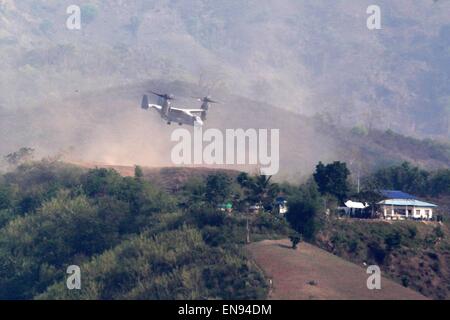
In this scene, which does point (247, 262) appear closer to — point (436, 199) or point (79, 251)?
point (79, 251)

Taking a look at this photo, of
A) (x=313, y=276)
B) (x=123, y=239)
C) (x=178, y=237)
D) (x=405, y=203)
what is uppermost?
(x=405, y=203)

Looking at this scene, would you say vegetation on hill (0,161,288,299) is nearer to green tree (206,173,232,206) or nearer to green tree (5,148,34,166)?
green tree (206,173,232,206)

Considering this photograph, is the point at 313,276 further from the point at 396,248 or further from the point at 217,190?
the point at 217,190

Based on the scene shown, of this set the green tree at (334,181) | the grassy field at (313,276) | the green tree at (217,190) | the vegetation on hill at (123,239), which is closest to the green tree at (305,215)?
the vegetation on hill at (123,239)

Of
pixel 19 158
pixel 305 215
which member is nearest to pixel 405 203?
pixel 305 215

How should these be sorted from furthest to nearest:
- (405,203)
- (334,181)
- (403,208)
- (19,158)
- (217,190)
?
(19,158), (405,203), (403,208), (334,181), (217,190)
